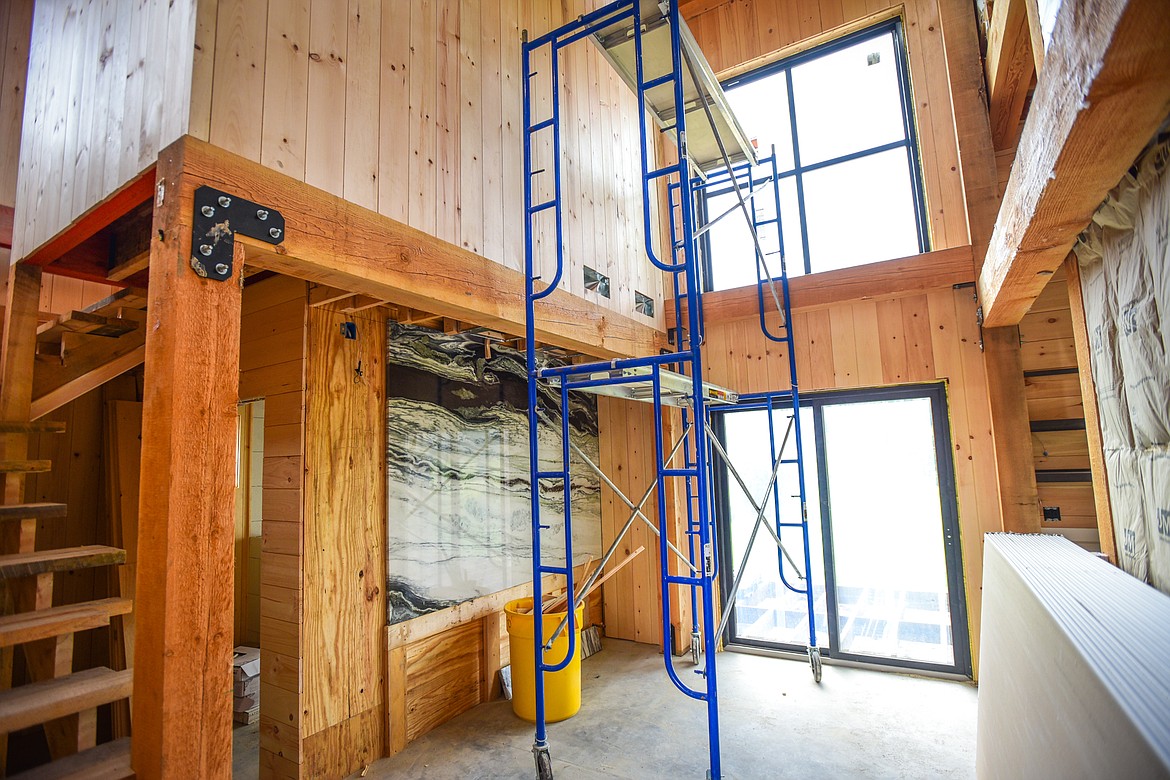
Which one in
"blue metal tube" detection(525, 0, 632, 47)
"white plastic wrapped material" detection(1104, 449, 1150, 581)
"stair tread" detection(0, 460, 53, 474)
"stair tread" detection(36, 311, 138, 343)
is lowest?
"white plastic wrapped material" detection(1104, 449, 1150, 581)

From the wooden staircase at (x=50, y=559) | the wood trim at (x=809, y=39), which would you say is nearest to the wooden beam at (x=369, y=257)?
the wooden staircase at (x=50, y=559)

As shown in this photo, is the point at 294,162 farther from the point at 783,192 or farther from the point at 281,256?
the point at 783,192

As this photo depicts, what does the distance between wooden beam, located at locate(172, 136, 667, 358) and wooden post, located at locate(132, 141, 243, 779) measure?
15 cm

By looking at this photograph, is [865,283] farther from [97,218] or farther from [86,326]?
[86,326]

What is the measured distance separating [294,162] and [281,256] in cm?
33

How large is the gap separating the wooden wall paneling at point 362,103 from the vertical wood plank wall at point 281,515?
0.97 meters

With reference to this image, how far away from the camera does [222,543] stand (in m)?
1.43

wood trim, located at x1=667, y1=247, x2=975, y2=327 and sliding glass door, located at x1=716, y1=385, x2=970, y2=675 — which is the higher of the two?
wood trim, located at x1=667, y1=247, x2=975, y2=327

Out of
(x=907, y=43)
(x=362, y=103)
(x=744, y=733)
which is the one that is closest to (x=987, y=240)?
(x=907, y=43)

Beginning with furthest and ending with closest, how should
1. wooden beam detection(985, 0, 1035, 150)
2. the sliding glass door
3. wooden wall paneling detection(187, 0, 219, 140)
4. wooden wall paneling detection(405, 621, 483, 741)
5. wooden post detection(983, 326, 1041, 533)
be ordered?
the sliding glass door, wooden wall paneling detection(405, 621, 483, 741), wooden post detection(983, 326, 1041, 533), wooden beam detection(985, 0, 1035, 150), wooden wall paneling detection(187, 0, 219, 140)

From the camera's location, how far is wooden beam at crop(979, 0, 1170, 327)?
75cm

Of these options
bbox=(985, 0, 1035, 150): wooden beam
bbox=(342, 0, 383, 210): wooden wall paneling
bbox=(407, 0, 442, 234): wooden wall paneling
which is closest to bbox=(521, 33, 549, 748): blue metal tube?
bbox=(407, 0, 442, 234): wooden wall paneling

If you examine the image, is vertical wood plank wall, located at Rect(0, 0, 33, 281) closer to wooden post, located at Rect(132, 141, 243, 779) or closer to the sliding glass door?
wooden post, located at Rect(132, 141, 243, 779)

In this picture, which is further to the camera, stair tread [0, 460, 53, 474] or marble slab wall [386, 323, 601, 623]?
marble slab wall [386, 323, 601, 623]
